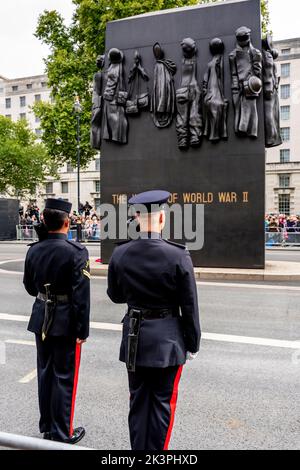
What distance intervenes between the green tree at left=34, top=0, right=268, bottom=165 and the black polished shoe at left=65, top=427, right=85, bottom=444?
85.9ft

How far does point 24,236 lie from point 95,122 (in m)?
18.0

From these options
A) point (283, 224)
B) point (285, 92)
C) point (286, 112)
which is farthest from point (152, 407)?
A: point (285, 92)

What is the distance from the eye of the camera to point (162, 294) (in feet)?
9.58

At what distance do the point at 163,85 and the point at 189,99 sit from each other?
0.90m

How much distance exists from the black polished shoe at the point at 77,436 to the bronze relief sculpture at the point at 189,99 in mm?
10248

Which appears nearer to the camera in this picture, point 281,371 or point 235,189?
point 281,371

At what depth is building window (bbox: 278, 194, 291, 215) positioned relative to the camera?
5316 cm

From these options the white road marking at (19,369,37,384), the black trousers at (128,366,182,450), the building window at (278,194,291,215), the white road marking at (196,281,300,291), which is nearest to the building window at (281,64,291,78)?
the building window at (278,194,291,215)

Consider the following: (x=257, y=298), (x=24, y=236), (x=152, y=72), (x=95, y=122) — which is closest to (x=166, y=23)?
(x=152, y=72)

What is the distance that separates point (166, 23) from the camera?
42.8ft

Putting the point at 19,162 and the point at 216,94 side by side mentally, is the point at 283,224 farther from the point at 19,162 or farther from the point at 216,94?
the point at 19,162

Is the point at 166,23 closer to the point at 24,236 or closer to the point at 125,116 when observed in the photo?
the point at 125,116

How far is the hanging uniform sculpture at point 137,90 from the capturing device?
13.1 metres

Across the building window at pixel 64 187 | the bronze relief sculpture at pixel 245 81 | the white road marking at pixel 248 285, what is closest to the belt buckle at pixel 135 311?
the white road marking at pixel 248 285
